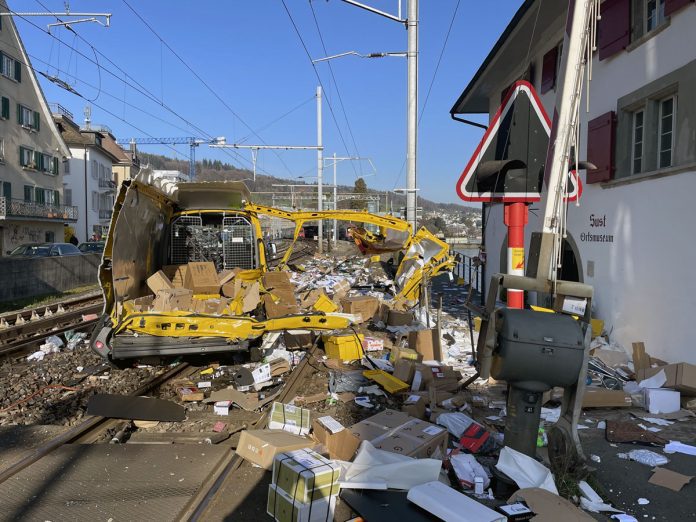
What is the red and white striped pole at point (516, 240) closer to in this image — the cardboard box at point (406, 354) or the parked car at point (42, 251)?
the cardboard box at point (406, 354)

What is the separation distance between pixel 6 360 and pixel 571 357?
8.69m

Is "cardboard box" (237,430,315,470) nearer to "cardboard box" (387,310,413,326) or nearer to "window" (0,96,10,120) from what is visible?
"cardboard box" (387,310,413,326)

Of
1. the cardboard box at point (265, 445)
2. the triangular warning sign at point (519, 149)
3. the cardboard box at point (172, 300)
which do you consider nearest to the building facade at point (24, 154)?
the cardboard box at point (172, 300)

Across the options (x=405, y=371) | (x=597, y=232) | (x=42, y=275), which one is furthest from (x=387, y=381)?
(x=42, y=275)

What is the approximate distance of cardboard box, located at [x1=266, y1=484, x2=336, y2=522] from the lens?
3062 millimetres

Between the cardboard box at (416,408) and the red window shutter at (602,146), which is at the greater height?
the red window shutter at (602,146)

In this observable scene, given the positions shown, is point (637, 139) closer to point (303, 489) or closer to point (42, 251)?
point (303, 489)

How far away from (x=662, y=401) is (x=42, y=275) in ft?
61.5

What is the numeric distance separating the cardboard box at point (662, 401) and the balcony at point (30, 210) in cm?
3646

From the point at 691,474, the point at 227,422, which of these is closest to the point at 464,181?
the point at 691,474

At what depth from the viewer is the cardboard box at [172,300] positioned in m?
7.04

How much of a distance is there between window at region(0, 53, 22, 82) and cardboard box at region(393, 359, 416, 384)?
37.2m

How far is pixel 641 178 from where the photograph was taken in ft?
25.2

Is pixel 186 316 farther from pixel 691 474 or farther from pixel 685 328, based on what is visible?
pixel 685 328
